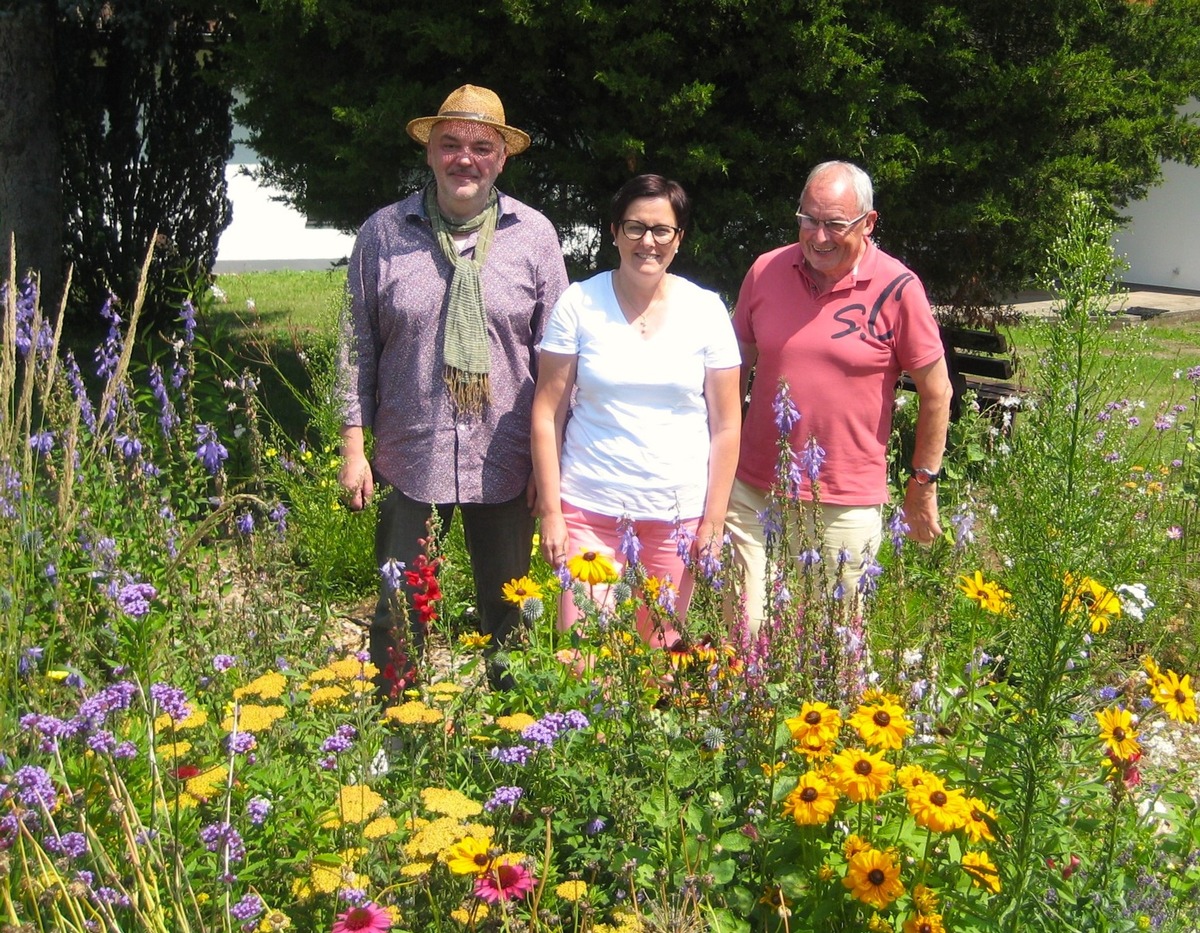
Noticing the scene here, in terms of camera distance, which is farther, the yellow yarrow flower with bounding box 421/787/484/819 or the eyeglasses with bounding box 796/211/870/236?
the eyeglasses with bounding box 796/211/870/236

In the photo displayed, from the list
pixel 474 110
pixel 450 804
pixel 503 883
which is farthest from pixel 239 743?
pixel 474 110

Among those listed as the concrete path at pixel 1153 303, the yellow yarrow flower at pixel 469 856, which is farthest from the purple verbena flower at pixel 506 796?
the concrete path at pixel 1153 303

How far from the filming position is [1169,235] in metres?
18.5

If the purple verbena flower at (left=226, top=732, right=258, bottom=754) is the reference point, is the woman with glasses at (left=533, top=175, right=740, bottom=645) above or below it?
above

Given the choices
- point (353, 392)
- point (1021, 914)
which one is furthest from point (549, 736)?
point (353, 392)

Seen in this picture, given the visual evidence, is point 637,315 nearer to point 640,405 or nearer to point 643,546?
point 640,405

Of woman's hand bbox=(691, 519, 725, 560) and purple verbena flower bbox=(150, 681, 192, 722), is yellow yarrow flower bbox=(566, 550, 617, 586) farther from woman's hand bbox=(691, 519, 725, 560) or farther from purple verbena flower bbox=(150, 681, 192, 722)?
purple verbena flower bbox=(150, 681, 192, 722)

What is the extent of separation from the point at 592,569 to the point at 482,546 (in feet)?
3.09

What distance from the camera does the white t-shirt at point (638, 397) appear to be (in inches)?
133

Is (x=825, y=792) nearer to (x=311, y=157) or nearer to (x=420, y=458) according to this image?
(x=420, y=458)

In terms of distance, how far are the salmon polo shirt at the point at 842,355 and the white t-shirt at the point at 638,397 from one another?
0.71 feet

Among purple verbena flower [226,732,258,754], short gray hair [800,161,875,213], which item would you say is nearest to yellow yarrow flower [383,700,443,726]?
purple verbena flower [226,732,258,754]

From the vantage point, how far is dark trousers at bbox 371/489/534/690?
3561 mm

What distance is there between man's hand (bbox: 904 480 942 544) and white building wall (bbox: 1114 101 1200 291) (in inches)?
617
